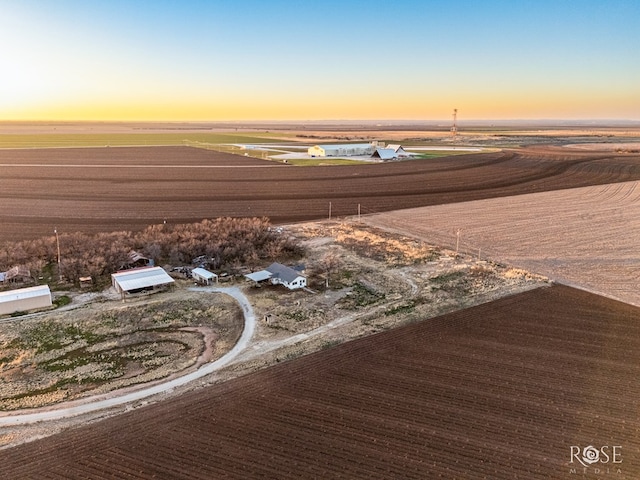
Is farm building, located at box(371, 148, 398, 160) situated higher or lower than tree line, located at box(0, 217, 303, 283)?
higher

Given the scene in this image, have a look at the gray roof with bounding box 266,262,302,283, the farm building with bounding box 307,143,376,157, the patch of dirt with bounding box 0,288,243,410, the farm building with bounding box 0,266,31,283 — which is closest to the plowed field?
the farm building with bounding box 0,266,31,283

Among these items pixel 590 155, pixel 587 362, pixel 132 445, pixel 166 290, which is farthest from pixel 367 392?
pixel 590 155

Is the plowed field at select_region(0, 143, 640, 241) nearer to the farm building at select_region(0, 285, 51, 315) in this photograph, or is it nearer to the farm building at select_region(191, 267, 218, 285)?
the farm building at select_region(0, 285, 51, 315)

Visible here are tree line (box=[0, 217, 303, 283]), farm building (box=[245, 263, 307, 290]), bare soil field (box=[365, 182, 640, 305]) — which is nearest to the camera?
farm building (box=[245, 263, 307, 290])

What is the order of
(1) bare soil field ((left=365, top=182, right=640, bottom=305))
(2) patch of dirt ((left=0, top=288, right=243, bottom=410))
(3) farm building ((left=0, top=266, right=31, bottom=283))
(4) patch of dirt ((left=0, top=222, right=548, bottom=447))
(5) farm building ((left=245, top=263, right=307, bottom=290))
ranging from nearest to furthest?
1. (2) patch of dirt ((left=0, top=288, right=243, bottom=410))
2. (4) patch of dirt ((left=0, top=222, right=548, bottom=447))
3. (5) farm building ((left=245, top=263, right=307, bottom=290))
4. (3) farm building ((left=0, top=266, right=31, bottom=283))
5. (1) bare soil field ((left=365, top=182, right=640, bottom=305))

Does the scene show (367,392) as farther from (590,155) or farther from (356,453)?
(590,155)

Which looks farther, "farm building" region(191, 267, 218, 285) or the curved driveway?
"farm building" region(191, 267, 218, 285)

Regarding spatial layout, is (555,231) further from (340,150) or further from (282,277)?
(340,150)

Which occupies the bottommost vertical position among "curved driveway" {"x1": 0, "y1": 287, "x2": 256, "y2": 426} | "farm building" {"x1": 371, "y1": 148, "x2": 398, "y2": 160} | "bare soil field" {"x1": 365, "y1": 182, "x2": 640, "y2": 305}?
"curved driveway" {"x1": 0, "y1": 287, "x2": 256, "y2": 426}
